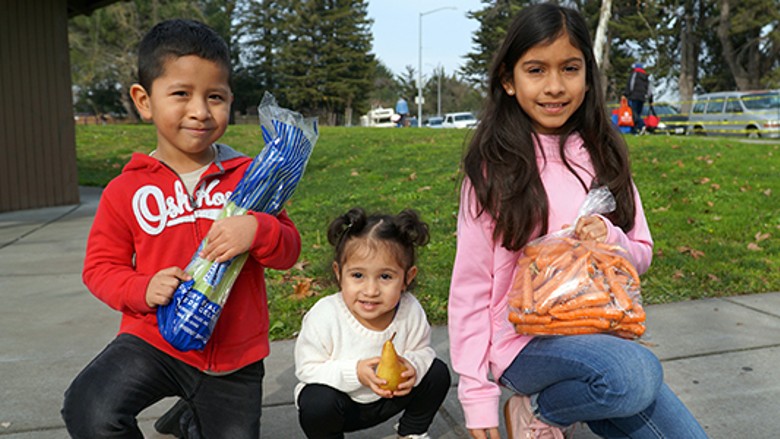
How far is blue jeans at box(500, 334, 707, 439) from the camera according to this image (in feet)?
6.68

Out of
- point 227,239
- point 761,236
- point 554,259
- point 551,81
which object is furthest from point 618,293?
point 761,236

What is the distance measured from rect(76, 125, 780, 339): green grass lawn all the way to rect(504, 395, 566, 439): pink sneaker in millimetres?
826

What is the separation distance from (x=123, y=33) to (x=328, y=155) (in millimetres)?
36176

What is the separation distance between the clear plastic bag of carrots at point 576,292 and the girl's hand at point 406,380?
42 centimetres

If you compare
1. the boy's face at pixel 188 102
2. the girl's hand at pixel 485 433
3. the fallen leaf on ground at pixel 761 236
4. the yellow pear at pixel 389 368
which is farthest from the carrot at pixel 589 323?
the fallen leaf on ground at pixel 761 236

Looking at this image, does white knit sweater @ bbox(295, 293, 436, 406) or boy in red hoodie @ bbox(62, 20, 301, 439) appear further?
white knit sweater @ bbox(295, 293, 436, 406)

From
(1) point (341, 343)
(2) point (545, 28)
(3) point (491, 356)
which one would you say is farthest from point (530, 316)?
(2) point (545, 28)

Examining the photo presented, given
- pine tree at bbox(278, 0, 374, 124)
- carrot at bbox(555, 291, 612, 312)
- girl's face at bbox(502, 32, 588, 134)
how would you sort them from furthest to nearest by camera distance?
pine tree at bbox(278, 0, 374, 124)
girl's face at bbox(502, 32, 588, 134)
carrot at bbox(555, 291, 612, 312)

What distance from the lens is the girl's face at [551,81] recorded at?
231 centimetres

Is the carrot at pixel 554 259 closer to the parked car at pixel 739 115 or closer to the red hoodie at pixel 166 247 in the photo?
the red hoodie at pixel 166 247

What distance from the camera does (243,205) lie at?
2.21 meters

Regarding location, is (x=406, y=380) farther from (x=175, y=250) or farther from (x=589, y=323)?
(x=175, y=250)

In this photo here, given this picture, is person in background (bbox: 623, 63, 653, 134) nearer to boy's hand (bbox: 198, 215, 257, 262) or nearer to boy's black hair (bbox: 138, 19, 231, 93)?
boy's black hair (bbox: 138, 19, 231, 93)

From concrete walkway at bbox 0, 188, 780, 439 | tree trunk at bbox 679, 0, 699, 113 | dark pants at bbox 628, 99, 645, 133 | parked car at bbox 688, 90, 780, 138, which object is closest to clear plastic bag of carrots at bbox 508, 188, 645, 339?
concrete walkway at bbox 0, 188, 780, 439
